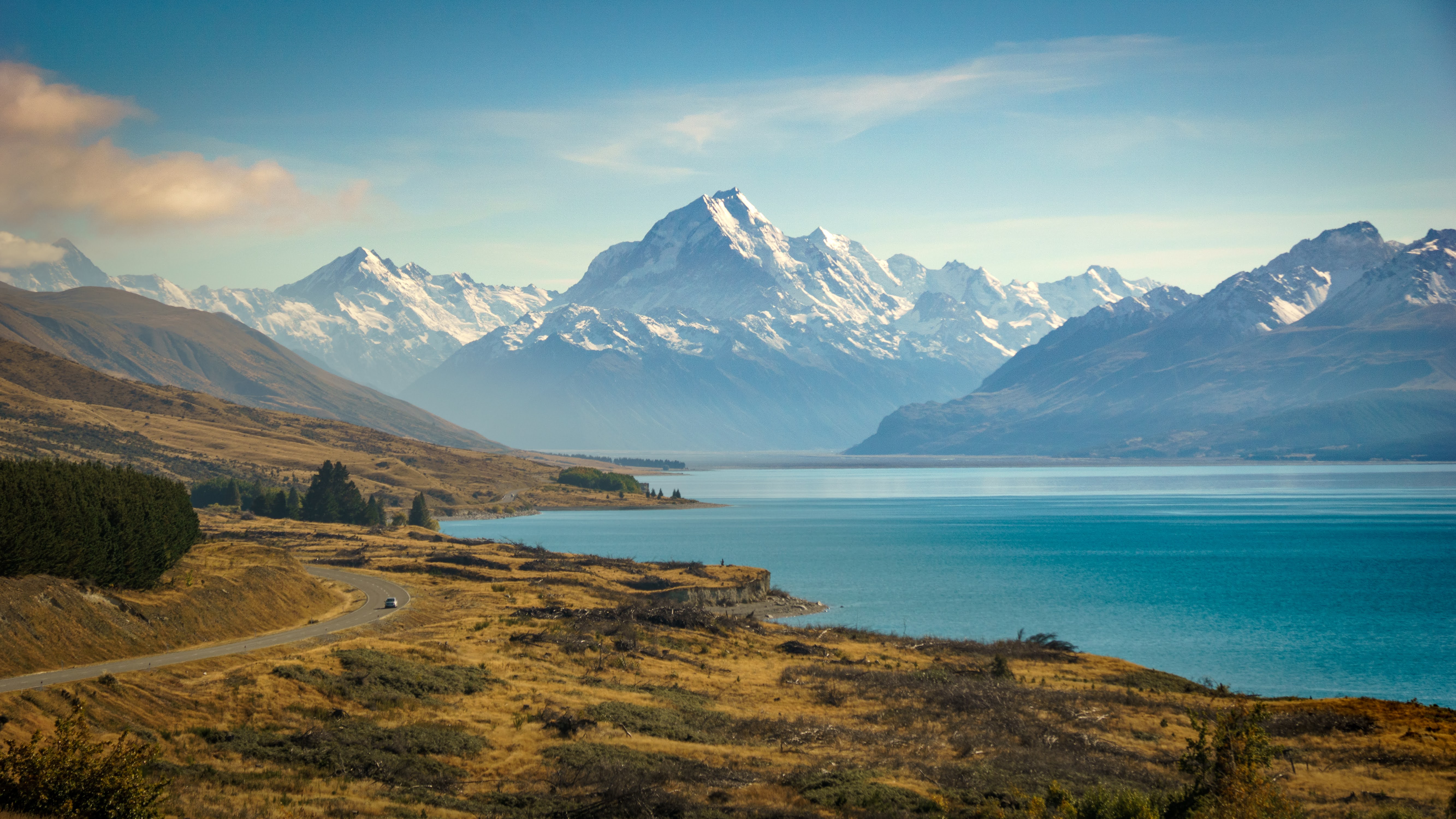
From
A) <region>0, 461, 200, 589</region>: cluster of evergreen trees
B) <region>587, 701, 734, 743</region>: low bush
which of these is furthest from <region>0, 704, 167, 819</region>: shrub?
<region>0, 461, 200, 589</region>: cluster of evergreen trees

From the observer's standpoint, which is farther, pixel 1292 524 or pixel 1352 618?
pixel 1292 524

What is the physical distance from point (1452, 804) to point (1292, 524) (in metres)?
181

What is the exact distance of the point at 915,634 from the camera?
274 feet

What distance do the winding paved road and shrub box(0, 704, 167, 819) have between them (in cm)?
1108

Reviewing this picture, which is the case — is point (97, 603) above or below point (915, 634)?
above

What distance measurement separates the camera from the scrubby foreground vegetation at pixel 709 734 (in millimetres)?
27500

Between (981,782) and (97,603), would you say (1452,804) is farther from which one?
(97,603)

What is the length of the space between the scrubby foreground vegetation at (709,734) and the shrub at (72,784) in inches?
62.8

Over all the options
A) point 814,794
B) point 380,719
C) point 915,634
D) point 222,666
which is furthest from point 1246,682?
point 222,666

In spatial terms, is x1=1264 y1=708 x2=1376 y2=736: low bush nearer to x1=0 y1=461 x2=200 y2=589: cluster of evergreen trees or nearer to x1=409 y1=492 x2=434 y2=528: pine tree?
x1=0 y1=461 x2=200 y2=589: cluster of evergreen trees

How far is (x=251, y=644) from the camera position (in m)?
48.9

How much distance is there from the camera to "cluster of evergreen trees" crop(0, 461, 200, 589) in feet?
147

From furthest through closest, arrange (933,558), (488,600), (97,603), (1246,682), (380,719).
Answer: (933,558)
(488,600)
(1246,682)
(97,603)
(380,719)

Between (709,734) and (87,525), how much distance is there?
32.6 m
